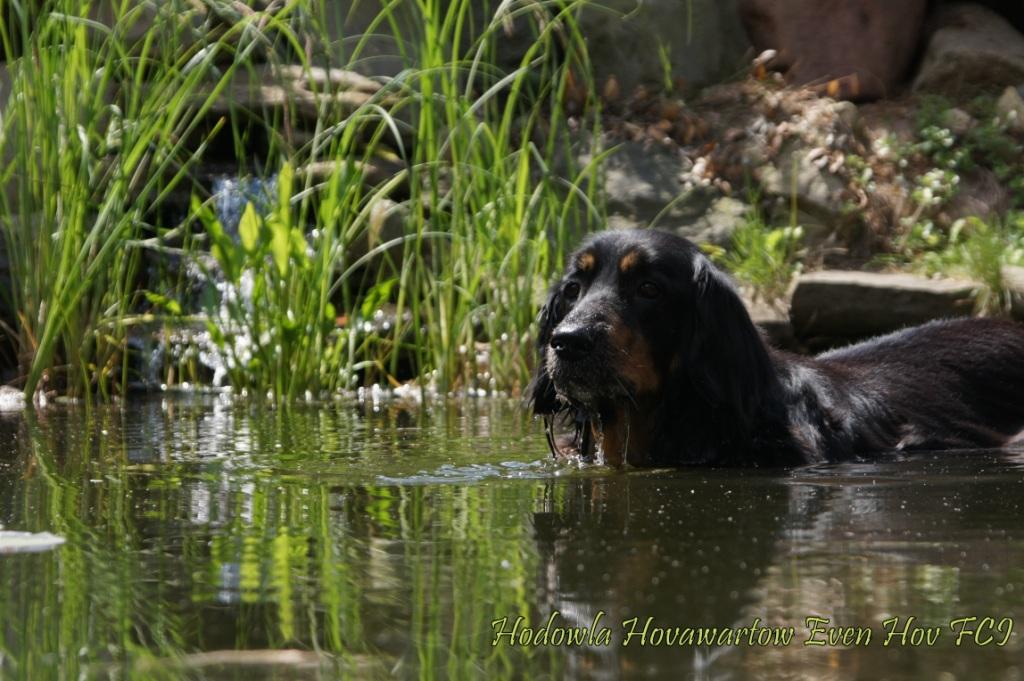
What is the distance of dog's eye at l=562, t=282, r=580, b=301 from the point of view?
4793mm

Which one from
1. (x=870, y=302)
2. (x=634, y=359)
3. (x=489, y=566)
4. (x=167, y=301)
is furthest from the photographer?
(x=870, y=302)

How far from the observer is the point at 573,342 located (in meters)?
4.30

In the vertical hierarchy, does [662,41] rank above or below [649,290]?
above

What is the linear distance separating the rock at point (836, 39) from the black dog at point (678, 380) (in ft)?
24.7

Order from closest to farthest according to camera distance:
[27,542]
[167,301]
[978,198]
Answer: [27,542] < [167,301] < [978,198]

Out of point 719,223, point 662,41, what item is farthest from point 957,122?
point 719,223

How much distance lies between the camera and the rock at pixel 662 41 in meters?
11.9

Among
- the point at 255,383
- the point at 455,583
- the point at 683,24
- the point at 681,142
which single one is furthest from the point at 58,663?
the point at 683,24

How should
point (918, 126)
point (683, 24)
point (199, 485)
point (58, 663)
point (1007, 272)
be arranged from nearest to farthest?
point (58, 663), point (199, 485), point (1007, 272), point (918, 126), point (683, 24)

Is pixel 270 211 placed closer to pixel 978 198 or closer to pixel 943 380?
pixel 943 380

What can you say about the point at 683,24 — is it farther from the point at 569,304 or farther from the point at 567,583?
the point at 567,583

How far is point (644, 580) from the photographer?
2.47 m

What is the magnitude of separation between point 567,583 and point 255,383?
15.2 ft

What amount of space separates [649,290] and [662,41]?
7530 millimetres
